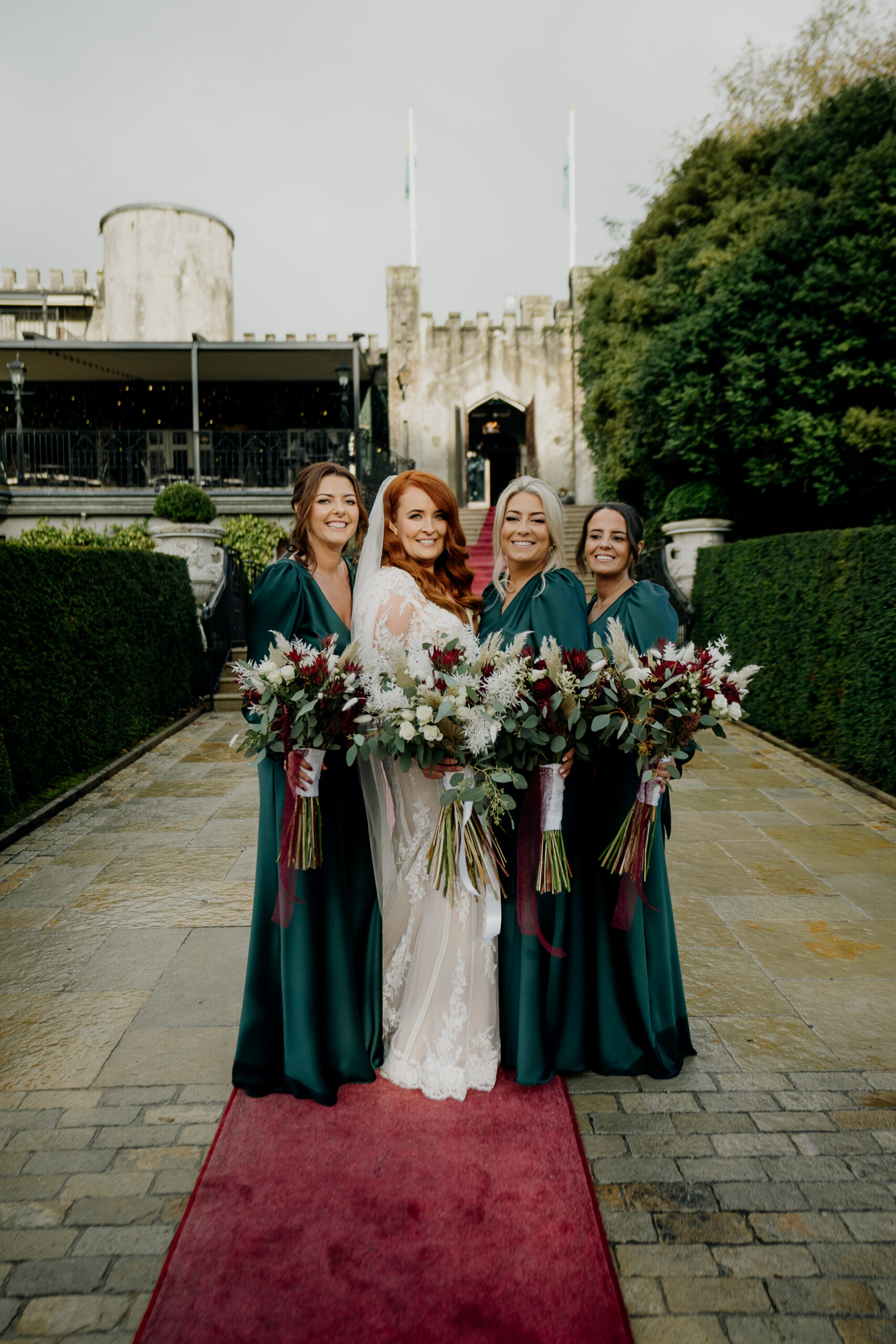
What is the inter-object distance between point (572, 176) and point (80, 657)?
26.1 m

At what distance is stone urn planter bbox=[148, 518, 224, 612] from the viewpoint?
1165 cm

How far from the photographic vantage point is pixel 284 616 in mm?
2848

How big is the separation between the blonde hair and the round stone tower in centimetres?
2220

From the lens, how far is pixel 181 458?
69.4 feet

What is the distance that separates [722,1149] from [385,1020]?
3.91 ft

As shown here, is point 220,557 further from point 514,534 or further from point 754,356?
point 514,534

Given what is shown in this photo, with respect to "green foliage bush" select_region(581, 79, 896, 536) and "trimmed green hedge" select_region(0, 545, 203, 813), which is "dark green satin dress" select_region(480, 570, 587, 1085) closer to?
Result: "trimmed green hedge" select_region(0, 545, 203, 813)

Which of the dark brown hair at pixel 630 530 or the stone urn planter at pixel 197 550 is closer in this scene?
the dark brown hair at pixel 630 530

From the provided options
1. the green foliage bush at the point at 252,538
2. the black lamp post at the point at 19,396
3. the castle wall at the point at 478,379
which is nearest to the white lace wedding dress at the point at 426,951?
the green foliage bush at the point at 252,538

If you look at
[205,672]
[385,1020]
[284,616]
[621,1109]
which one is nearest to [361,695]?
[284,616]

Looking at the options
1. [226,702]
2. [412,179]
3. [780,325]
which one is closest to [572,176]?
[412,179]

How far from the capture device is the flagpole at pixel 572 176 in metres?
25.7

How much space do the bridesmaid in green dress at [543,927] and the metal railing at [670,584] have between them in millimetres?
7811

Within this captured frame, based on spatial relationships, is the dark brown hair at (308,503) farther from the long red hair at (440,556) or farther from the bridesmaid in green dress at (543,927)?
the bridesmaid in green dress at (543,927)
